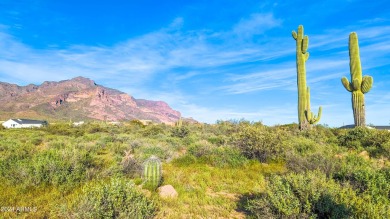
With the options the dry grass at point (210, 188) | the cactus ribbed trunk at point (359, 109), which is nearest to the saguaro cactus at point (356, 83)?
the cactus ribbed trunk at point (359, 109)

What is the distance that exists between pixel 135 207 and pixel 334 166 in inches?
226

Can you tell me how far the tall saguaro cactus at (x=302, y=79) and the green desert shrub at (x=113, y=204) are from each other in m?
19.5

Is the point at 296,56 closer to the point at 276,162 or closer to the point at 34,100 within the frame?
the point at 276,162

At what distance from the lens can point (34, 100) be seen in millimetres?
193625

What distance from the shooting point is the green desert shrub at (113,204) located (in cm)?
415

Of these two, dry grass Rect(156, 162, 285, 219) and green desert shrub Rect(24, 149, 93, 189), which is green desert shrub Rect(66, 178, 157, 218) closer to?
dry grass Rect(156, 162, 285, 219)

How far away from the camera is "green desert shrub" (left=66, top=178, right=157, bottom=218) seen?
13.6 ft

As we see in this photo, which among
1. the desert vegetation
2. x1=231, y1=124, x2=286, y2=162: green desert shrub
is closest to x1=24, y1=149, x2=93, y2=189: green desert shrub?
the desert vegetation

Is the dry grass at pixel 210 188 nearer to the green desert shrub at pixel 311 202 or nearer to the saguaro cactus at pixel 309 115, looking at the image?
the green desert shrub at pixel 311 202

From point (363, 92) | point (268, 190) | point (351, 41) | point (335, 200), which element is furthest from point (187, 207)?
point (351, 41)

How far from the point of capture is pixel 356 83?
19281 mm

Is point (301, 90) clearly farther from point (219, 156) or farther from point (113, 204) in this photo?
point (113, 204)

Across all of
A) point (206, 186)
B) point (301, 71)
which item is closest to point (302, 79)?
point (301, 71)

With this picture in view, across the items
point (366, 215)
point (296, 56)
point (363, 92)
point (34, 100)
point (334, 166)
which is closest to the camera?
point (366, 215)
